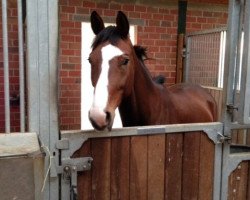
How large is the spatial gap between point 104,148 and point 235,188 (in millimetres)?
894

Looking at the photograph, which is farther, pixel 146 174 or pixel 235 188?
pixel 235 188

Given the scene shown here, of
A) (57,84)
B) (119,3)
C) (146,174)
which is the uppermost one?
(119,3)

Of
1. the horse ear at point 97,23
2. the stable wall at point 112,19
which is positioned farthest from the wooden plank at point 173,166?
the stable wall at point 112,19

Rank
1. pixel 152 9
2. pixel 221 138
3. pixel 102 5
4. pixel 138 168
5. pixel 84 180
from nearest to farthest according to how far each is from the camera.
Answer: pixel 84 180
pixel 138 168
pixel 221 138
pixel 102 5
pixel 152 9

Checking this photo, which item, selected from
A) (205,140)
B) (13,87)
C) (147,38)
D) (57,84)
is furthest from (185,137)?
(147,38)

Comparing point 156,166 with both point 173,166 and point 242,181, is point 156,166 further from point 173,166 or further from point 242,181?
point 242,181

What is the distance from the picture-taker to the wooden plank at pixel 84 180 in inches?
61.5

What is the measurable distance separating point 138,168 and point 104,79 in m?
0.51

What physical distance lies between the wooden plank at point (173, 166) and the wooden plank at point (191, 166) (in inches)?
1.2

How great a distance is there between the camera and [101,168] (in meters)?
1.62

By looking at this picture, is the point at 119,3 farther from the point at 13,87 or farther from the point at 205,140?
the point at 205,140

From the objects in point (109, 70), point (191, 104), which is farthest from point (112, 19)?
point (109, 70)

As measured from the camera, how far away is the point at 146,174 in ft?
5.62

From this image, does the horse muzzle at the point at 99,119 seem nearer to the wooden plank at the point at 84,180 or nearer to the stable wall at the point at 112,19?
the wooden plank at the point at 84,180
